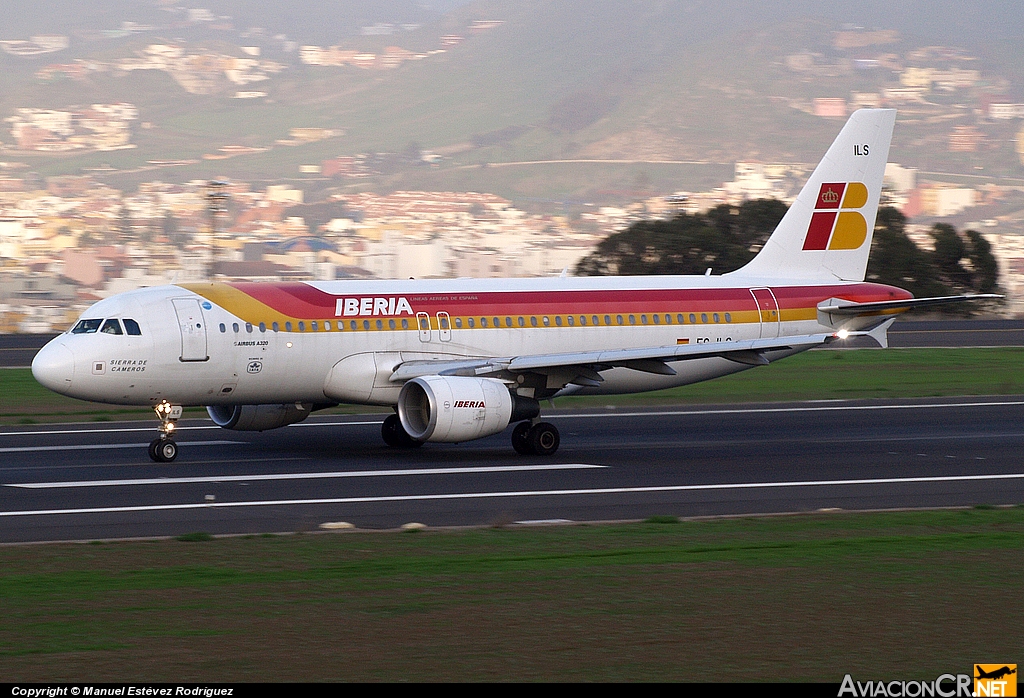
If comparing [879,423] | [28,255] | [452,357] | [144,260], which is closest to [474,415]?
[452,357]

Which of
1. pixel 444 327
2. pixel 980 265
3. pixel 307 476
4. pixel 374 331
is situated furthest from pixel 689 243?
pixel 307 476

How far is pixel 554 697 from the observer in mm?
9617

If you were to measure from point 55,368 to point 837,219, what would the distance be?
1905 cm

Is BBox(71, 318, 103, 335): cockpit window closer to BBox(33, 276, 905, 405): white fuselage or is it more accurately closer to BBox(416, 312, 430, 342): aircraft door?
BBox(33, 276, 905, 405): white fuselage

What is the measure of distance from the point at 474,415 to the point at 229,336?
5.11m

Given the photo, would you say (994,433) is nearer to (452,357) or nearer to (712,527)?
(452,357)

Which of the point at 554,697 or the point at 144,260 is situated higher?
the point at 144,260

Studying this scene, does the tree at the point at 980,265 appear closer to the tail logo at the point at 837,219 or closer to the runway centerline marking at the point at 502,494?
the tail logo at the point at 837,219

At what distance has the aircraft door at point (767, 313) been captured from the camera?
31.1 metres

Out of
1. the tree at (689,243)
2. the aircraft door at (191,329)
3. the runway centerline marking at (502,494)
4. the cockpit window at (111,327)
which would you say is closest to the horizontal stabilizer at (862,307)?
the runway centerline marking at (502,494)

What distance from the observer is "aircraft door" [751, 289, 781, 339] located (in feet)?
102

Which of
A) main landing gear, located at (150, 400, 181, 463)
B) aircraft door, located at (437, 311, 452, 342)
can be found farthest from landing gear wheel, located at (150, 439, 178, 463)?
aircraft door, located at (437, 311, 452, 342)

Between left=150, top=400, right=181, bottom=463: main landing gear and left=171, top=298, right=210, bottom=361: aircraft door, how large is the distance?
3.28ft

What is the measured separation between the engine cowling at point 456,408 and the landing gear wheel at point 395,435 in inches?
74.1
